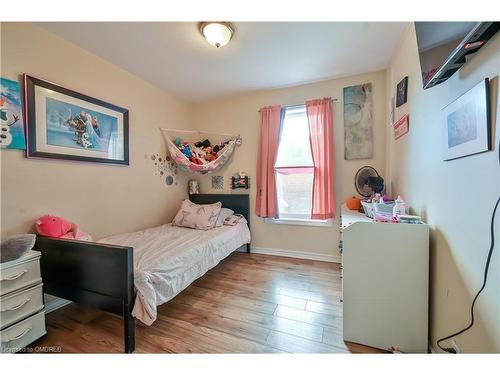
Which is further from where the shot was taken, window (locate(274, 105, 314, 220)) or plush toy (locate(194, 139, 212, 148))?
plush toy (locate(194, 139, 212, 148))

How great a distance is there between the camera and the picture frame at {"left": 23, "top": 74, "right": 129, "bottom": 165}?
165cm

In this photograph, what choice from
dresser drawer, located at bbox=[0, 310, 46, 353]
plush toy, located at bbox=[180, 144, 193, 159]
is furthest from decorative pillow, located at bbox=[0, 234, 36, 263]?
plush toy, located at bbox=[180, 144, 193, 159]

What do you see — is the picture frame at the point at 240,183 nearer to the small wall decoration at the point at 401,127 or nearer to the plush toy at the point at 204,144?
the plush toy at the point at 204,144

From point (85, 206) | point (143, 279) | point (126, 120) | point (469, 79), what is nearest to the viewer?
point (469, 79)

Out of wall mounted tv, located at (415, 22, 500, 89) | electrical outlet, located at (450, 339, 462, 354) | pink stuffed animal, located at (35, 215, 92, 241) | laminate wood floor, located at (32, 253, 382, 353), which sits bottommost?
laminate wood floor, located at (32, 253, 382, 353)

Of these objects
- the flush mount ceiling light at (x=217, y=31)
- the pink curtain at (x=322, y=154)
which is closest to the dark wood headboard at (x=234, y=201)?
the pink curtain at (x=322, y=154)

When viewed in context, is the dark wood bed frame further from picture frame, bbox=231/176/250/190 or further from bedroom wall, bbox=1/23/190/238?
picture frame, bbox=231/176/250/190

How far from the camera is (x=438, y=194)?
4.07 ft

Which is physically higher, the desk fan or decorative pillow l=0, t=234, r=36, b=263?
the desk fan

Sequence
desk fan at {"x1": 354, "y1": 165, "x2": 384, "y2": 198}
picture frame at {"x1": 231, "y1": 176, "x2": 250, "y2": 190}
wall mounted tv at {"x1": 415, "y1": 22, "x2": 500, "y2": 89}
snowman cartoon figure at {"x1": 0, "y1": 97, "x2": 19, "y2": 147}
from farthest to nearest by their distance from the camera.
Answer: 1. picture frame at {"x1": 231, "y1": 176, "x2": 250, "y2": 190}
2. desk fan at {"x1": 354, "y1": 165, "x2": 384, "y2": 198}
3. snowman cartoon figure at {"x1": 0, "y1": 97, "x2": 19, "y2": 147}
4. wall mounted tv at {"x1": 415, "y1": 22, "x2": 500, "y2": 89}

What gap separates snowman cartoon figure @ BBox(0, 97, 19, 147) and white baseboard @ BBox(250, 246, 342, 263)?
2.82 meters
